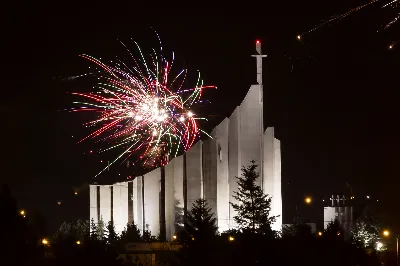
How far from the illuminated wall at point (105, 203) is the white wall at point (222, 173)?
1218 cm

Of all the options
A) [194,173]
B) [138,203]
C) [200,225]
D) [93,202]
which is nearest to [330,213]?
[138,203]

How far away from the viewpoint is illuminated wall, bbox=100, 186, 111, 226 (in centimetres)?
6100

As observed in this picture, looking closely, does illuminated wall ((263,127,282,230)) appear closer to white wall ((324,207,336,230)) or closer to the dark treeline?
white wall ((324,207,336,230))

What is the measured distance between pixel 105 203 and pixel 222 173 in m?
13.1

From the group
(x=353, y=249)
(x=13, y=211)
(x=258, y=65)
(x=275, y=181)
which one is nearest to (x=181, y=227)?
(x=275, y=181)

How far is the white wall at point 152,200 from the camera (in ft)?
178

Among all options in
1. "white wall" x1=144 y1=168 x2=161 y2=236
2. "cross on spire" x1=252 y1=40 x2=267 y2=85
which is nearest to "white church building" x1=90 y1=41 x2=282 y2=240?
"cross on spire" x1=252 y1=40 x2=267 y2=85

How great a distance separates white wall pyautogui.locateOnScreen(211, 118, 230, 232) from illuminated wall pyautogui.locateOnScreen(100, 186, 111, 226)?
1218 centimetres

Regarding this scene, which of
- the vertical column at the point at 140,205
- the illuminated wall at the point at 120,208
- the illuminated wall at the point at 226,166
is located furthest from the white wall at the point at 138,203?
the illuminated wall at the point at 226,166

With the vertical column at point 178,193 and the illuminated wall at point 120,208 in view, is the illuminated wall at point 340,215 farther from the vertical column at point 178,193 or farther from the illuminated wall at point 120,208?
the illuminated wall at point 120,208

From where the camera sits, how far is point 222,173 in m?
50.9

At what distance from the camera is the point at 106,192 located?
6100 cm

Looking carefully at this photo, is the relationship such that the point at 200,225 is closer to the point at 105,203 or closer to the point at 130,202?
the point at 130,202

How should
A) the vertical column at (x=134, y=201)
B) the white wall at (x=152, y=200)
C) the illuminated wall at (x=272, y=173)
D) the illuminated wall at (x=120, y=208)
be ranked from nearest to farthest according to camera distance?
the illuminated wall at (x=272, y=173), the white wall at (x=152, y=200), the vertical column at (x=134, y=201), the illuminated wall at (x=120, y=208)
